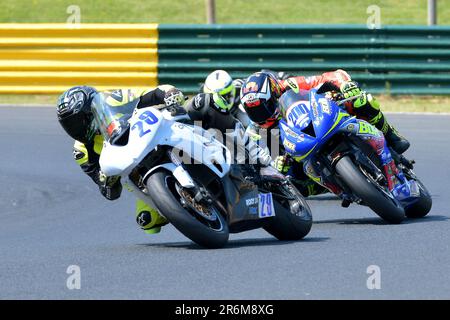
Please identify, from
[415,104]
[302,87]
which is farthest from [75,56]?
[302,87]

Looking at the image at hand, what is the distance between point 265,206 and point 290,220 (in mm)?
226

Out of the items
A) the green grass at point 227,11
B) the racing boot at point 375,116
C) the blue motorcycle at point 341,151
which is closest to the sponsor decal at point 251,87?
the blue motorcycle at point 341,151

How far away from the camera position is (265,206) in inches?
315

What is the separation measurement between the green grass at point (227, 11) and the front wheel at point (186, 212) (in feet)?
61.7

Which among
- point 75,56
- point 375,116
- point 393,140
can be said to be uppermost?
point 75,56

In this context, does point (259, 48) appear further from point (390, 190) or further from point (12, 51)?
point (390, 190)

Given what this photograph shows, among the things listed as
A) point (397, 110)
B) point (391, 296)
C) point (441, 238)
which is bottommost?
point (391, 296)

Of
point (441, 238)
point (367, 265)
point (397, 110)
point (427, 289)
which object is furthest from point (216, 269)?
point (397, 110)

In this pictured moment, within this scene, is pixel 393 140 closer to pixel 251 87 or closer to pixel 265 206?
pixel 251 87

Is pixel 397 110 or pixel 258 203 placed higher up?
pixel 397 110

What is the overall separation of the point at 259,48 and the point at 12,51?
150 inches

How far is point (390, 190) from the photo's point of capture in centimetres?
913

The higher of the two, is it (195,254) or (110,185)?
(110,185)

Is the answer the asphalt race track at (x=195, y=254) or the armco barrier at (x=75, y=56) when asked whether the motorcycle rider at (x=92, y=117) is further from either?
the armco barrier at (x=75, y=56)
